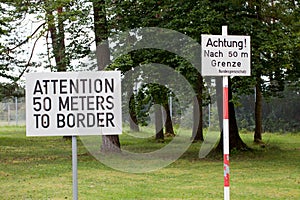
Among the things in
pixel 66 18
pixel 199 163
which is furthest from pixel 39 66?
pixel 199 163

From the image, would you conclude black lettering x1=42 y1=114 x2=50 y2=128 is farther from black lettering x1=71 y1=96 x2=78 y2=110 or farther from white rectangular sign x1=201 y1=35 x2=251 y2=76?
white rectangular sign x1=201 y1=35 x2=251 y2=76

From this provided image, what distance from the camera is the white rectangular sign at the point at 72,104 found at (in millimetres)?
6668

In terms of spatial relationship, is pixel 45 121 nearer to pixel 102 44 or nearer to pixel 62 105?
pixel 62 105

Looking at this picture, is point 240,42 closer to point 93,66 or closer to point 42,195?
point 42,195

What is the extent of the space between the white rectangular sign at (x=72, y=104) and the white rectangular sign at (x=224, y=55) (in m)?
1.58

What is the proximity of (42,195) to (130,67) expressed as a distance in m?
6.98

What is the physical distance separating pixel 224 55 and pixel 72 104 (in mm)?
2326

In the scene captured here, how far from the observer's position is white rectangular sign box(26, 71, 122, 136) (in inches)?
263

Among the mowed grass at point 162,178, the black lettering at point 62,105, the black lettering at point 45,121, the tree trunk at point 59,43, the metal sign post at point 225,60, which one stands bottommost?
the mowed grass at point 162,178

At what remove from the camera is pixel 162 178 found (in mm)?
14391

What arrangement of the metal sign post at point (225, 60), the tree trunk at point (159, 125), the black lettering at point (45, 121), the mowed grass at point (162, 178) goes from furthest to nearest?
the tree trunk at point (159, 125)
the mowed grass at point (162, 178)
the metal sign post at point (225, 60)
the black lettering at point (45, 121)

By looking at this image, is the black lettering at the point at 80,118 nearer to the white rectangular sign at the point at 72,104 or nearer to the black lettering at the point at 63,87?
the white rectangular sign at the point at 72,104

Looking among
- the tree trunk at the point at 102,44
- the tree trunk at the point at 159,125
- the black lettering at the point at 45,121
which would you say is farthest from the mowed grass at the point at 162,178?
the tree trunk at the point at 159,125

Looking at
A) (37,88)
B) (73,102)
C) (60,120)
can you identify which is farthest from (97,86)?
(37,88)
